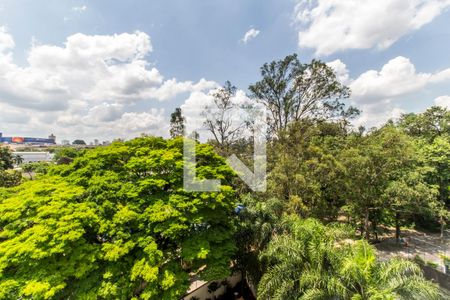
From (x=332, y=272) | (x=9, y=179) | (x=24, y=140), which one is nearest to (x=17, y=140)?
(x=24, y=140)

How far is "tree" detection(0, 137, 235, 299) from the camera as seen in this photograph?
5652 millimetres

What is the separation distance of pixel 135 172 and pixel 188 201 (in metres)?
2.41

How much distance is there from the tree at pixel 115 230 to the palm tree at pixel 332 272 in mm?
2005

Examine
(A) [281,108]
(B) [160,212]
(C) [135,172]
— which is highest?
(A) [281,108]

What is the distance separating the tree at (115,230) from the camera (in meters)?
5.65

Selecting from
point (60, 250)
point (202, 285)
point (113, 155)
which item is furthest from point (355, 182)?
point (60, 250)

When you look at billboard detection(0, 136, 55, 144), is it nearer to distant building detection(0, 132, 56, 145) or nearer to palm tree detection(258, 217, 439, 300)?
distant building detection(0, 132, 56, 145)

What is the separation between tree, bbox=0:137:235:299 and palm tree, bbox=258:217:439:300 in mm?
2005

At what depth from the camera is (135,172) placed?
793 centimetres

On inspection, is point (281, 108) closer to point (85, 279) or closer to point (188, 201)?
point (188, 201)

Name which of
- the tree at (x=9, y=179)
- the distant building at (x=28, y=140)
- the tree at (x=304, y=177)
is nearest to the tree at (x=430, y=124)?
the tree at (x=304, y=177)

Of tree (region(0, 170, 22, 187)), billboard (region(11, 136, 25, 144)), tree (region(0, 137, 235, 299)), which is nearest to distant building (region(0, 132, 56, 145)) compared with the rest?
billboard (region(11, 136, 25, 144))

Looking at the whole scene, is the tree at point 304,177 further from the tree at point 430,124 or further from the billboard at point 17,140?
the billboard at point 17,140

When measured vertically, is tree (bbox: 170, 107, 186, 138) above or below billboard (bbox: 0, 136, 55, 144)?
below
